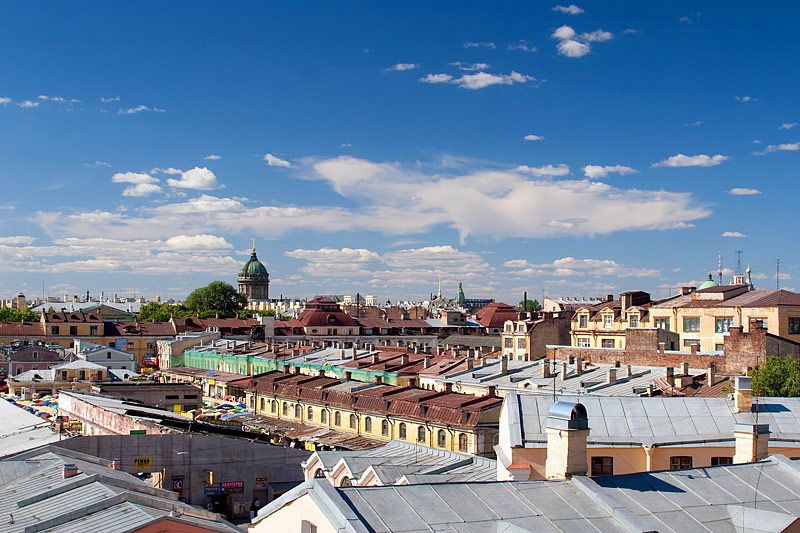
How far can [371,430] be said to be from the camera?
160 feet

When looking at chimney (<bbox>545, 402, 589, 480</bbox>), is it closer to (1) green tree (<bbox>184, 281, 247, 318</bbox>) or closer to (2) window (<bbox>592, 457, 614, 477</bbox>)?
(2) window (<bbox>592, 457, 614, 477</bbox>)

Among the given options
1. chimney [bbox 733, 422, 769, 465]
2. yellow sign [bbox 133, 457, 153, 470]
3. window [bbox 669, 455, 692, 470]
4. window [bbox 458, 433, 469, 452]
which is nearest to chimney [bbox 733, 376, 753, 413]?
window [bbox 669, 455, 692, 470]

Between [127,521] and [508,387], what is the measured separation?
115ft

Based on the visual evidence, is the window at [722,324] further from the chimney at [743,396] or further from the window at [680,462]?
the window at [680,462]

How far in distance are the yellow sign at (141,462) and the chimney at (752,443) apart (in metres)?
25.1

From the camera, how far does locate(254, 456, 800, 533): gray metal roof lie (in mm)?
11977

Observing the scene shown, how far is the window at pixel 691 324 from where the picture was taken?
2514 inches

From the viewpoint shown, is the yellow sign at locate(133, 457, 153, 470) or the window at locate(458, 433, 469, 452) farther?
the window at locate(458, 433, 469, 452)

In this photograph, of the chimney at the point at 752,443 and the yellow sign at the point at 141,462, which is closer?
the chimney at the point at 752,443

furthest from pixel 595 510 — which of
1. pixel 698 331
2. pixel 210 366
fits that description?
pixel 210 366

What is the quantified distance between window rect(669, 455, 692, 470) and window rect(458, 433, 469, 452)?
2050cm

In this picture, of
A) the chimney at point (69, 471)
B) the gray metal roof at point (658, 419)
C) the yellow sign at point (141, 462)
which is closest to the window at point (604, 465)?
the gray metal roof at point (658, 419)

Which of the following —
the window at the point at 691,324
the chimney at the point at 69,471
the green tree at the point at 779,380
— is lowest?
the chimney at the point at 69,471

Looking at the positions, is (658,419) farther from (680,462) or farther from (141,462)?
(141,462)
